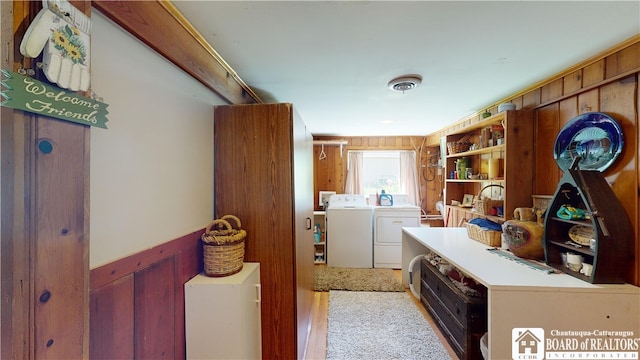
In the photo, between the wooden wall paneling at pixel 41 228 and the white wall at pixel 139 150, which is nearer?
the wooden wall paneling at pixel 41 228

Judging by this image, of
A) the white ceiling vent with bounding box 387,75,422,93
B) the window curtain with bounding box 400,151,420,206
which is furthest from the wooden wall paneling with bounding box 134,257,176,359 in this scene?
the window curtain with bounding box 400,151,420,206

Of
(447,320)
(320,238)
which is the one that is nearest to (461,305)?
(447,320)

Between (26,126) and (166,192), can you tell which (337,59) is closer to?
(166,192)

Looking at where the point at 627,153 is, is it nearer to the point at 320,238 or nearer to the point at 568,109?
the point at 568,109

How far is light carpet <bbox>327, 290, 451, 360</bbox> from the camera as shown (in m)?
1.82

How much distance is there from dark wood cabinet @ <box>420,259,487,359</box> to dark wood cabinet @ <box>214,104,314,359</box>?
3.89 ft

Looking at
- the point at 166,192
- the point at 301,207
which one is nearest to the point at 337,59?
the point at 301,207

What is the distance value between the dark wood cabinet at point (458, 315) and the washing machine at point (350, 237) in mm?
1275

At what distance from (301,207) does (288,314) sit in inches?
28.0

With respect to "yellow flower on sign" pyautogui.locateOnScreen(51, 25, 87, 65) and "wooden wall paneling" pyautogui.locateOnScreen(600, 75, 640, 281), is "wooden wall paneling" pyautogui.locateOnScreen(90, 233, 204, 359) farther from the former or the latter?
"wooden wall paneling" pyautogui.locateOnScreen(600, 75, 640, 281)

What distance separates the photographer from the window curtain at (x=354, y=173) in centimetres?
407

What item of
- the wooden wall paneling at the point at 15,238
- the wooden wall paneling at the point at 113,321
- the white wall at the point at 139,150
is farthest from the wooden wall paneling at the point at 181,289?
the wooden wall paneling at the point at 15,238

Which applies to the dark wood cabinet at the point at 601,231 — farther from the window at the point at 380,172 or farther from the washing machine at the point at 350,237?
the window at the point at 380,172

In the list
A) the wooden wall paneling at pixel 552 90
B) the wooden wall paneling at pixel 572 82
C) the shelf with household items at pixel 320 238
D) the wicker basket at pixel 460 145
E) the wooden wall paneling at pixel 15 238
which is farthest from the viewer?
the shelf with household items at pixel 320 238
